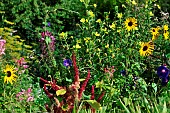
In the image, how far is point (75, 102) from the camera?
3539mm

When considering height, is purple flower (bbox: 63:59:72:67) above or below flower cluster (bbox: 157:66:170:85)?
above

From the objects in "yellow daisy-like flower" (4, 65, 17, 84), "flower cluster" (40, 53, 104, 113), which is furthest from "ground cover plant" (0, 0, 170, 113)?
"flower cluster" (40, 53, 104, 113)

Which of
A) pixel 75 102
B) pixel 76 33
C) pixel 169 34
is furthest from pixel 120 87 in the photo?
pixel 76 33

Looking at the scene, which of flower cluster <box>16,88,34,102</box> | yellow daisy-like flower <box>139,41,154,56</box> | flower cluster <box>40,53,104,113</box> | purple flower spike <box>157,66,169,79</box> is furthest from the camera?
flower cluster <box>16,88,34,102</box>

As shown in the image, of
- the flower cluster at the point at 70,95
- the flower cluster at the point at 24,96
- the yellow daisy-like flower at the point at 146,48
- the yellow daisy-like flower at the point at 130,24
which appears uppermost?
the yellow daisy-like flower at the point at 130,24

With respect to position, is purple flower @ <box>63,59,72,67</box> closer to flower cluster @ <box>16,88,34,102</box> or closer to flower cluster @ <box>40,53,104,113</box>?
flower cluster @ <box>16,88,34,102</box>

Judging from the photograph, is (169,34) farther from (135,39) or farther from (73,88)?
(73,88)

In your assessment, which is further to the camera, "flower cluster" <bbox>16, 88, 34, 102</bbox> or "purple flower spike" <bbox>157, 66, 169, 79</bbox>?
"flower cluster" <bbox>16, 88, 34, 102</bbox>

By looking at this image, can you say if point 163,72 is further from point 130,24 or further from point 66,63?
point 66,63

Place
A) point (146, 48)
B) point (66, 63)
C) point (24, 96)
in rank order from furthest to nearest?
point (66, 63) < point (24, 96) < point (146, 48)

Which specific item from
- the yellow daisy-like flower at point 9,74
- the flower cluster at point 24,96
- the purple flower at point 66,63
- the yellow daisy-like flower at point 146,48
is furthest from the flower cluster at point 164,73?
the yellow daisy-like flower at point 9,74

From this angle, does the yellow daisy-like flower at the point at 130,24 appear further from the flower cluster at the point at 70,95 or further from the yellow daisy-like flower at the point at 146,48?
the flower cluster at the point at 70,95

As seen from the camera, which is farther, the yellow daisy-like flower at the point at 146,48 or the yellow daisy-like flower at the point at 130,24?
the yellow daisy-like flower at the point at 130,24

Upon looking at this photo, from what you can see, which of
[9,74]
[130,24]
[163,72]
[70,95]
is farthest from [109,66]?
[70,95]
